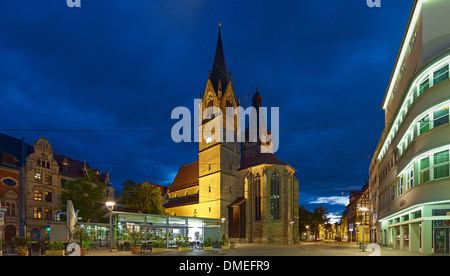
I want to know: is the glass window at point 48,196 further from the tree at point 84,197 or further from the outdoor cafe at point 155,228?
the outdoor cafe at point 155,228

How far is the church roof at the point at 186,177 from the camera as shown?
72531 millimetres

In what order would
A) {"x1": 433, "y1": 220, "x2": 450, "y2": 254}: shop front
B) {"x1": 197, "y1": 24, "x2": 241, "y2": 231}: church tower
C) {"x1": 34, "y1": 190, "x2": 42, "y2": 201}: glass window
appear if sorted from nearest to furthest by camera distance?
{"x1": 433, "y1": 220, "x2": 450, "y2": 254}: shop front < {"x1": 34, "y1": 190, "x2": 42, "y2": 201}: glass window < {"x1": 197, "y1": 24, "x2": 241, "y2": 231}: church tower

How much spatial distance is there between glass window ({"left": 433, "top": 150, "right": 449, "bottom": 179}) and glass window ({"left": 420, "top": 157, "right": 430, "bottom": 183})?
0.77 metres

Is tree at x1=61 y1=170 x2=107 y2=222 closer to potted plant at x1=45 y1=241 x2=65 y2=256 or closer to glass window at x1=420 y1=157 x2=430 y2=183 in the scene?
potted plant at x1=45 y1=241 x2=65 y2=256

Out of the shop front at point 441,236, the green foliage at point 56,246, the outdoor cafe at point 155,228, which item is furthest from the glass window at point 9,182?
the shop front at point 441,236

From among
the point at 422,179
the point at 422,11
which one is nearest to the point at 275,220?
the point at 422,179

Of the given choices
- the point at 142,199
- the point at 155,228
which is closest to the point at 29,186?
the point at 142,199

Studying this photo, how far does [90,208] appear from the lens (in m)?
37.1

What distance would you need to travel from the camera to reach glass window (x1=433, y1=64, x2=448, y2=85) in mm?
20361

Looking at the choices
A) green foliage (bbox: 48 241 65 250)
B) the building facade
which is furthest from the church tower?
green foliage (bbox: 48 241 65 250)

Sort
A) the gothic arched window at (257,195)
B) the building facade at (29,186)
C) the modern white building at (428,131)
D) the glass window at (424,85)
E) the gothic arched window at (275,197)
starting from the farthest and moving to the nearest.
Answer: the gothic arched window at (257,195)
the gothic arched window at (275,197)
the building facade at (29,186)
the glass window at (424,85)
the modern white building at (428,131)

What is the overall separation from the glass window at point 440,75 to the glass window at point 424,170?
17.1 ft

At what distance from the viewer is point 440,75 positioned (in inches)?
811

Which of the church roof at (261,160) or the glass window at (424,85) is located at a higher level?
the glass window at (424,85)
